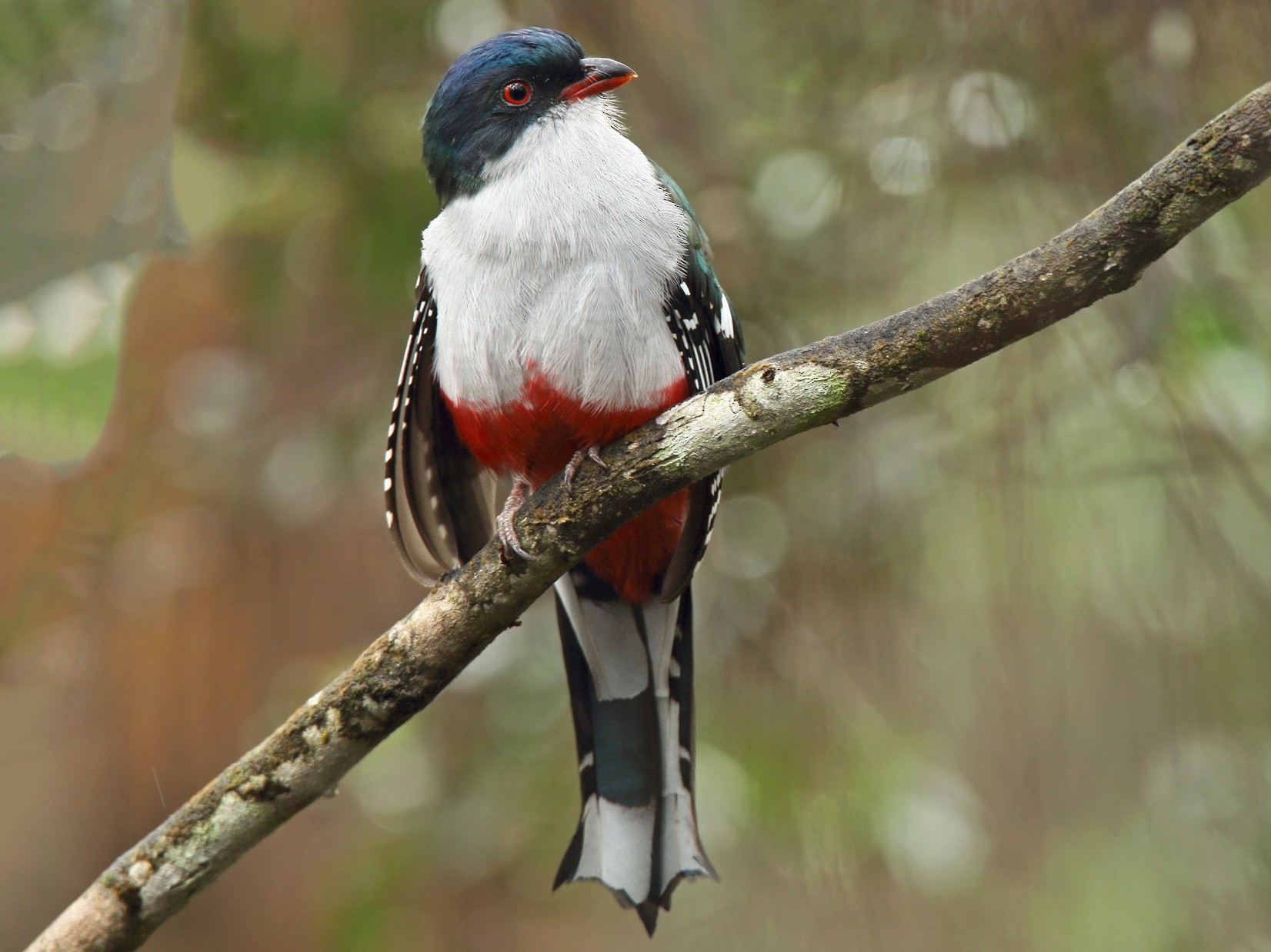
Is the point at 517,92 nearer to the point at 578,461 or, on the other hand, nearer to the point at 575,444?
the point at 575,444

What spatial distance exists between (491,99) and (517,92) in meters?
0.07

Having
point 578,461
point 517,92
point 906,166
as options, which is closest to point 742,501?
point 906,166

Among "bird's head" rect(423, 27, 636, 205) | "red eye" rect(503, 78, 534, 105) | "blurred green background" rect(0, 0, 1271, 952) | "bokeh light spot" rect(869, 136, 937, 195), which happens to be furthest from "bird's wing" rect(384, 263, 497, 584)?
"bokeh light spot" rect(869, 136, 937, 195)

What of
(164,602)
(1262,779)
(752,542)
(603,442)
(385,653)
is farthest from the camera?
(164,602)

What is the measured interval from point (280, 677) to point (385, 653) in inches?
94.6

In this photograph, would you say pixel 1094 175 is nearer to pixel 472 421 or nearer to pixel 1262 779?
pixel 1262 779

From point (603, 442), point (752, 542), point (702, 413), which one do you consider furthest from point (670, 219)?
point (752, 542)

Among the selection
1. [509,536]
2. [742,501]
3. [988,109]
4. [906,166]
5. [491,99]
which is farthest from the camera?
[742,501]

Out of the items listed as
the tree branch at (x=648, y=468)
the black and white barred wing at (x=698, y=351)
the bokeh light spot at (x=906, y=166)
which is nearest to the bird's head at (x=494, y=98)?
the black and white barred wing at (x=698, y=351)

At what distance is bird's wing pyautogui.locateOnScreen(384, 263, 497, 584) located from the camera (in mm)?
3029

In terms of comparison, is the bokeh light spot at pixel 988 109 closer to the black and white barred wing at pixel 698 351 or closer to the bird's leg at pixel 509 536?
the black and white barred wing at pixel 698 351

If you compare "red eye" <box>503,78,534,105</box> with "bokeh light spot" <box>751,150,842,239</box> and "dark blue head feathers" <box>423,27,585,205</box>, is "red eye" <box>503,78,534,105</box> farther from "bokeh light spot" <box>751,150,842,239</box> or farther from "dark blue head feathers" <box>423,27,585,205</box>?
"bokeh light spot" <box>751,150,842,239</box>

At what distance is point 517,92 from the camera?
122 inches

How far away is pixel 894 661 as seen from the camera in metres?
4.05
